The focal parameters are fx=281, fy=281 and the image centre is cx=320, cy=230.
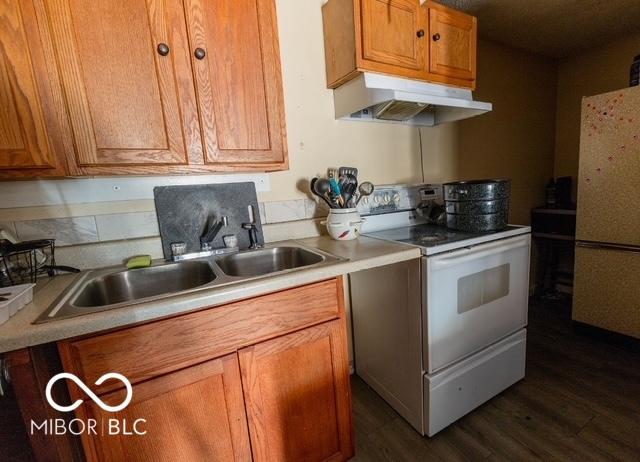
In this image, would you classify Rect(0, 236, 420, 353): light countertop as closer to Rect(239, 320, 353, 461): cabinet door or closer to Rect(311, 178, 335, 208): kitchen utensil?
Rect(239, 320, 353, 461): cabinet door

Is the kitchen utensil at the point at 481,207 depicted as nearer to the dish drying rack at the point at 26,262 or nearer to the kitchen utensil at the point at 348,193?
the kitchen utensil at the point at 348,193

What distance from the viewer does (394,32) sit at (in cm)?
133

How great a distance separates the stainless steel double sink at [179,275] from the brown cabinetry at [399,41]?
0.92 metres

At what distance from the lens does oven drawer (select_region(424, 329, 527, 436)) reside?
1229mm

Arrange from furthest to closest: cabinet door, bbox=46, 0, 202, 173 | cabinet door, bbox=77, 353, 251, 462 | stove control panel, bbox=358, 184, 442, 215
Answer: stove control panel, bbox=358, 184, 442, 215 → cabinet door, bbox=46, 0, 202, 173 → cabinet door, bbox=77, 353, 251, 462

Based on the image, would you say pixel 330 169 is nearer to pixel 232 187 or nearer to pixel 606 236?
pixel 232 187

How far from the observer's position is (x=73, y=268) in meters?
1.09

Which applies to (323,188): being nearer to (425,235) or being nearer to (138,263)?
(425,235)

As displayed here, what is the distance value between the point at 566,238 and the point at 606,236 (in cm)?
62

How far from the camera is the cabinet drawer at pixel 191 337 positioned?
0.69 metres

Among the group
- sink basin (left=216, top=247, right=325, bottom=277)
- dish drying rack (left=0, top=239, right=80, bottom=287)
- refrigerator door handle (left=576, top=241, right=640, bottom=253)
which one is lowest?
refrigerator door handle (left=576, top=241, right=640, bottom=253)

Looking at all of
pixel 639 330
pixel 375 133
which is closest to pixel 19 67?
pixel 375 133

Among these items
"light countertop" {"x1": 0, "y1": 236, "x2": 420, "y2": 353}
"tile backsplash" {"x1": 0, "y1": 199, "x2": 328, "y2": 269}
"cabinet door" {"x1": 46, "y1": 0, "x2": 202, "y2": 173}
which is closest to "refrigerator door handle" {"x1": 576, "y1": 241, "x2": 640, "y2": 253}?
"light countertop" {"x1": 0, "y1": 236, "x2": 420, "y2": 353}

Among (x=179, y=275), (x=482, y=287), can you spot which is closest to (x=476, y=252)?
(x=482, y=287)
